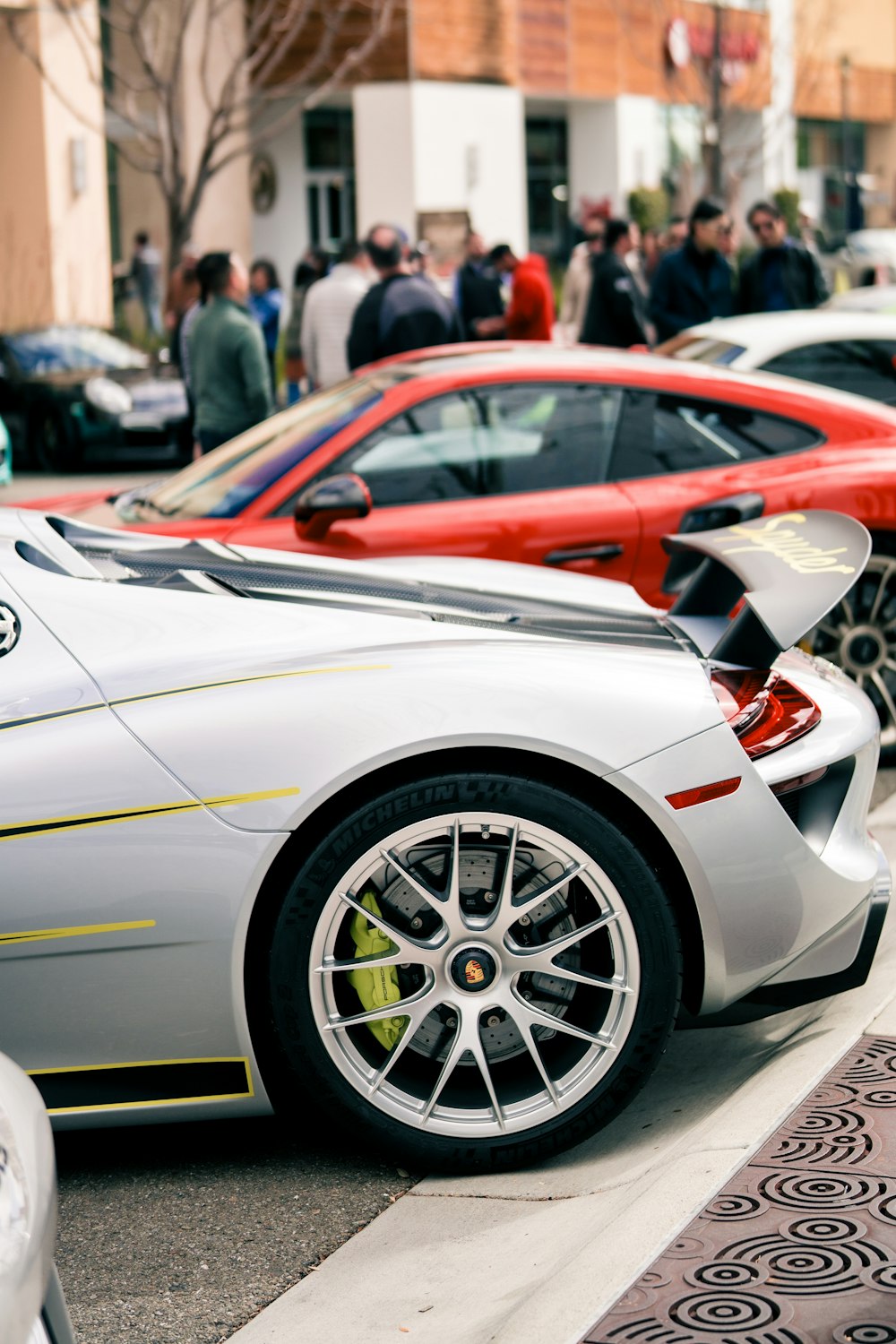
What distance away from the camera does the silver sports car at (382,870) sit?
10.3ft

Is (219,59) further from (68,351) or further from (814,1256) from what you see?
(814,1256)

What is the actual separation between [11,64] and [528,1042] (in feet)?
79.8

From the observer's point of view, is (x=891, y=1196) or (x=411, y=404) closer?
(x=891, y=1196)

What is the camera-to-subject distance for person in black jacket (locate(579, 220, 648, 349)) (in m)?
11.1

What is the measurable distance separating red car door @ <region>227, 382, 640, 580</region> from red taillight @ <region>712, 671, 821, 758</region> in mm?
2069

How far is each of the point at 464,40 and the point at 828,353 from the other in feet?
88.6

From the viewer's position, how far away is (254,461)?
595cm

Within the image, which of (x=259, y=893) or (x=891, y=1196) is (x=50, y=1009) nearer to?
(x=259, y=893)

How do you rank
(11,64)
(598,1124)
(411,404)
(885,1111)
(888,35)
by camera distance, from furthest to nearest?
(888,35), (11,64), (411,404), (598,1124), (885,1111)

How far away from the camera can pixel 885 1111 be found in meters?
3.11

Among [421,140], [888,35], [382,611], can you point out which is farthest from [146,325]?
[888,35]

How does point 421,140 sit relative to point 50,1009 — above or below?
above

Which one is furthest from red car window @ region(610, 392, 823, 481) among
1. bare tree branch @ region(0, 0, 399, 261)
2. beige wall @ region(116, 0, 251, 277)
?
beige wall @ region(116, 0, 251, 277)

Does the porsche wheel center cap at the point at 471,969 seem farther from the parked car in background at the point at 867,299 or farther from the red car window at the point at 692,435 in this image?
the parked car in background at the point at 867,299
